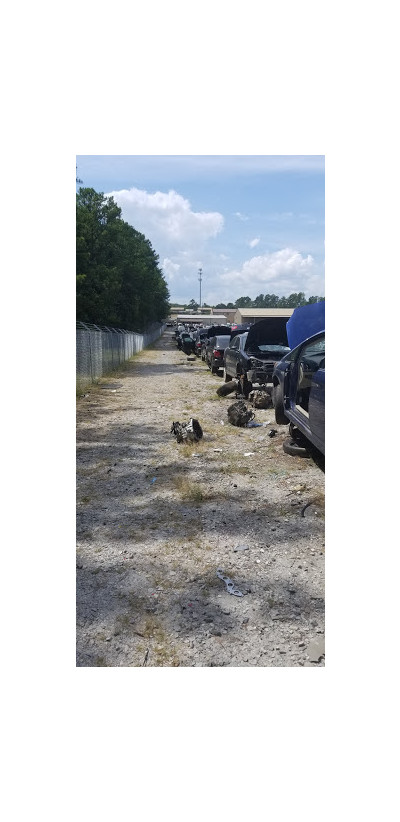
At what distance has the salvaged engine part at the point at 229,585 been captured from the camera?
3.60m

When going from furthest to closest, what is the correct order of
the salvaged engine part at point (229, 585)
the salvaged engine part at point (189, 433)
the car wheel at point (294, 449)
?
1. the salvaged engine part at point (189, 433)
2. the car wheel at point (294, 449)
3. the salvaged engine part at point (229, 585)

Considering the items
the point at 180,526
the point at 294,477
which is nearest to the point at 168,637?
the point at 180,526

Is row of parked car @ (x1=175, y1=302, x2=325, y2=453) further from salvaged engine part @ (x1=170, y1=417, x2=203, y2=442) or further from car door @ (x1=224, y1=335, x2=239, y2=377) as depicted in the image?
salvaged engine part @ (x1=170, y1=417, x2=203, y2=442)

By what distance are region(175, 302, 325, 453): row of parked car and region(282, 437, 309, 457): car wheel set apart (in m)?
0.14

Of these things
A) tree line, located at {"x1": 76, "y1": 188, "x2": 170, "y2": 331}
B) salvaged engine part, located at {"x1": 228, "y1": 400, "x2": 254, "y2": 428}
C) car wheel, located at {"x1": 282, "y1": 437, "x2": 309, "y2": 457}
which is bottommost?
car wheel, located at {"x1": 282, "y1": 437, "x2": 309, "y2": 457}

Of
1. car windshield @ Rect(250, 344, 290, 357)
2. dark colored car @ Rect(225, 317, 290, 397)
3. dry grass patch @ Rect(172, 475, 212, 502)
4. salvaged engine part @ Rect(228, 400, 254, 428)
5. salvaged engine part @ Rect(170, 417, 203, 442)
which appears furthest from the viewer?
car windshield @ Rect(250, 344, 290, 357)

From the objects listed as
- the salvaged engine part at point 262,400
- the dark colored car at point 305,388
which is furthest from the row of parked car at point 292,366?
the salvaged engine part at point 262,400

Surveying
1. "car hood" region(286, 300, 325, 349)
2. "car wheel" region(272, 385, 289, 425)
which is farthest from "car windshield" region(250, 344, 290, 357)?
"car wheel" region(272, 385, 289, 425)

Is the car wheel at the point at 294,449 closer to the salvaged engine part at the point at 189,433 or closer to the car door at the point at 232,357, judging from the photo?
the salvaged engine part at the point at 189,433

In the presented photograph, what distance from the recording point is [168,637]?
3127 mm

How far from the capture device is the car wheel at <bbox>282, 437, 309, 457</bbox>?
7.01 metres

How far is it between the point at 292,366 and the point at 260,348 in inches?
201

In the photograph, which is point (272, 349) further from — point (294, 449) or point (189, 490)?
point (189, 490)

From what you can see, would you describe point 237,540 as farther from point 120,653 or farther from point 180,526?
point 120,653
